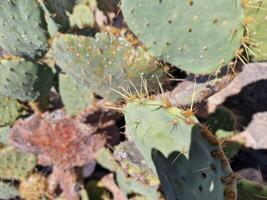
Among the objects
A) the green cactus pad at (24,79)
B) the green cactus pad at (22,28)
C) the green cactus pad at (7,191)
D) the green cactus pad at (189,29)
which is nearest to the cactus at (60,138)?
the green cactus pad at (24,79)

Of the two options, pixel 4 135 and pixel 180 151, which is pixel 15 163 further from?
pixel 180 151

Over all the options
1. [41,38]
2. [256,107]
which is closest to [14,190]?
[41,38]

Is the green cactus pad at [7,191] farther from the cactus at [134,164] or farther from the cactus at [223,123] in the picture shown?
the cactus at [223,123]

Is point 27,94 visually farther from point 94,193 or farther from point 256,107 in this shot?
point 256,107

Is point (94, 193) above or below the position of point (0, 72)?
below

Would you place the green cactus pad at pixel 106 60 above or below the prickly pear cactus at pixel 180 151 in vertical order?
above

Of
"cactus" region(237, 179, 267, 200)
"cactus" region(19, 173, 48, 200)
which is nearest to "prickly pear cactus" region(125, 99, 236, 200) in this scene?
"cactus" region(237, 179, 267, 200)
